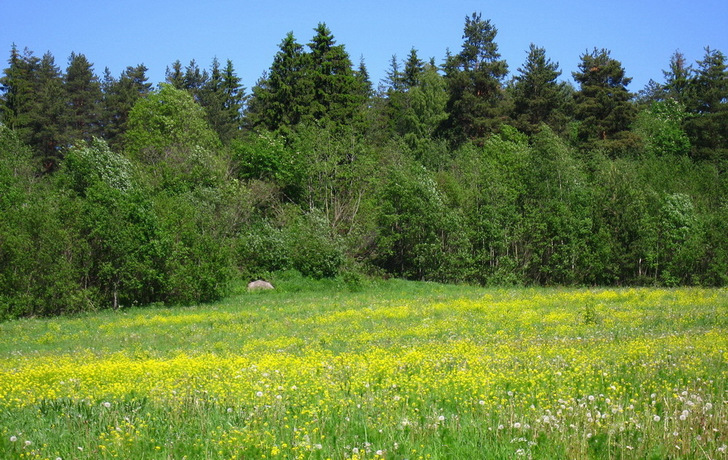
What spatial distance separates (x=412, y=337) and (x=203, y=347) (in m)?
5.58

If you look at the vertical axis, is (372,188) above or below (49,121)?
below

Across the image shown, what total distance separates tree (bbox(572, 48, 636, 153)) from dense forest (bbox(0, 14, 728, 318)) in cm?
18

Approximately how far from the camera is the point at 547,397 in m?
8.58

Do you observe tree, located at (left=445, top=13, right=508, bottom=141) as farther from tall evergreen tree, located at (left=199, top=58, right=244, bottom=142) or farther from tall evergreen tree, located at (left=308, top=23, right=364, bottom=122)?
tall evergreen tree, located at (left=199, top=58, right=244, bottom=142)

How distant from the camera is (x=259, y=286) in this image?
123ft

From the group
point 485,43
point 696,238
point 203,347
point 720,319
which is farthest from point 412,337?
point 485,43

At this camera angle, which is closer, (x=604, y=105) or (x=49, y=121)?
(x=604, y=105)

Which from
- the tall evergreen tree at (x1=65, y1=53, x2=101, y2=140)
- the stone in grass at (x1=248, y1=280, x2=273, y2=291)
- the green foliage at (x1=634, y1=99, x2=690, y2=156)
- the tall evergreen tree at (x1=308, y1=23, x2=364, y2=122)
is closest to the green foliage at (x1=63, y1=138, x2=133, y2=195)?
the stone in grass at (x1=248, y1=280, x2=273, y2=291)

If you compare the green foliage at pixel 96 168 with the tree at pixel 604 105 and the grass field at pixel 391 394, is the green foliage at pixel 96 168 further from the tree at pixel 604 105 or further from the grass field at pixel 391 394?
the tree at pixel 604 105

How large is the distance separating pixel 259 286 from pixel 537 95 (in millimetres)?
37973

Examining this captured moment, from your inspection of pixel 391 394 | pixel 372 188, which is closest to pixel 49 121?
pixel 372 188

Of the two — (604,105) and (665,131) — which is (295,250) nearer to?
(604,105)

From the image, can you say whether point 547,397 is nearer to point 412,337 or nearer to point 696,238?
point 412,337

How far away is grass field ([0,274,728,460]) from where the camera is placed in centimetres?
654
